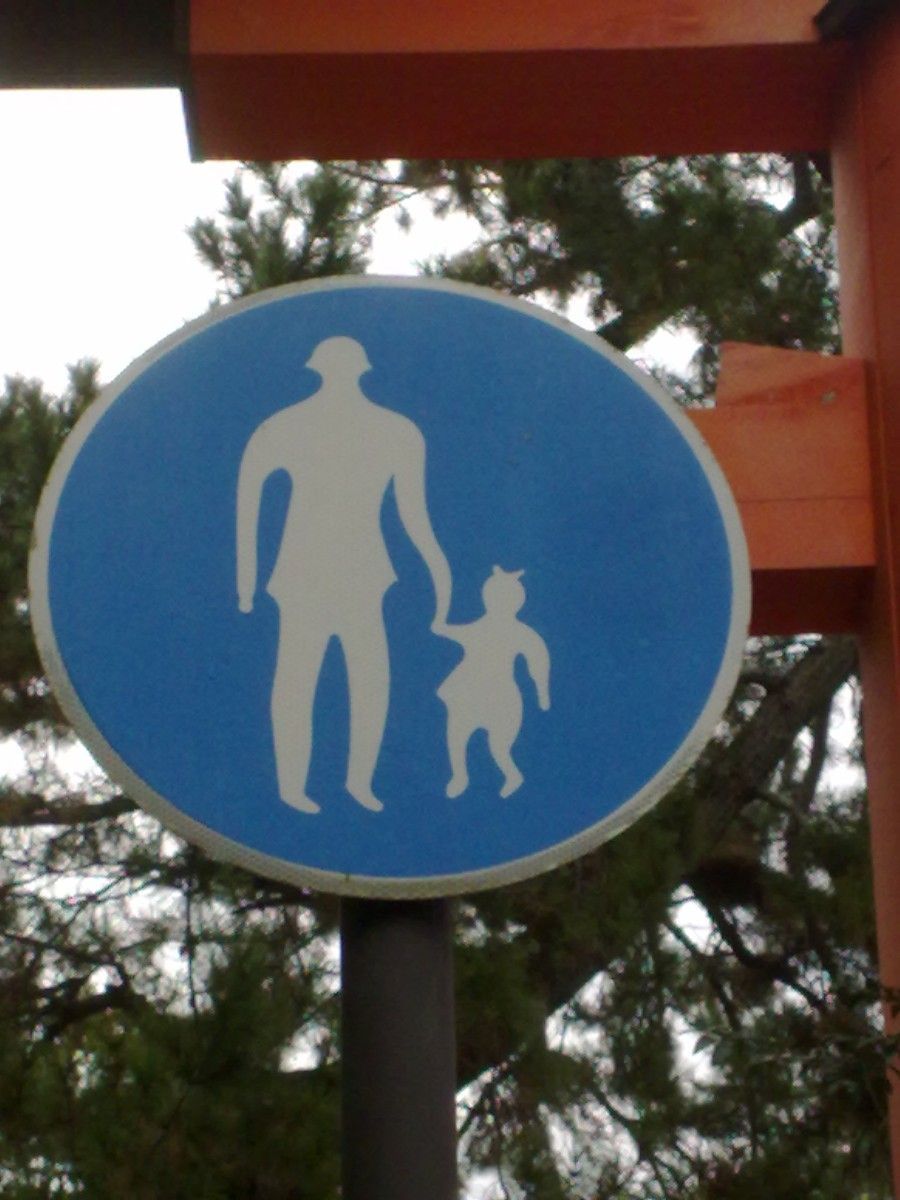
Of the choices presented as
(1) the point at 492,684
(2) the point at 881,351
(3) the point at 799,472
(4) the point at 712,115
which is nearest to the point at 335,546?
(1) the point at 492,684

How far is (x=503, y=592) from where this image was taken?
1.47m

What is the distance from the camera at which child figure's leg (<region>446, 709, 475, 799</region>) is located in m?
1.39

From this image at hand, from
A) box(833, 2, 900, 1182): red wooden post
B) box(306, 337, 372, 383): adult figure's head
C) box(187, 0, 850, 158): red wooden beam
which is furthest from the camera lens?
box(187, 0, 850, 158): red wooden beam

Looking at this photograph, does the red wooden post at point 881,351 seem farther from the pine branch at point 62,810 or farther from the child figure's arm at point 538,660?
the pine branch at point 62,810

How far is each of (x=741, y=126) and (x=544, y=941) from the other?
2046mm

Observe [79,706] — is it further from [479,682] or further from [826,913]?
[826,913]

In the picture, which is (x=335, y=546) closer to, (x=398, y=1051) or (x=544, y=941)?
(x=398, y=1051)

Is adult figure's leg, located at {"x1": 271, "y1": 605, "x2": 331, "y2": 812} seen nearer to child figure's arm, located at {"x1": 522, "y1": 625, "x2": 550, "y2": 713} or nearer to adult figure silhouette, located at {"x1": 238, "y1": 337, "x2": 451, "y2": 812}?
adult figure silhouette, located at {"x1": 238, "y1": 337, "x2": 451, "y2": 812}

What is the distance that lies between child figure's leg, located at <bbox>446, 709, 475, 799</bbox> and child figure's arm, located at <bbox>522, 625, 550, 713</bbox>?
70 millimetres

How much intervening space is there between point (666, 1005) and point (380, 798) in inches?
138

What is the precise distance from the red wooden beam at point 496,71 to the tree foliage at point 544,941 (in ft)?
4.12

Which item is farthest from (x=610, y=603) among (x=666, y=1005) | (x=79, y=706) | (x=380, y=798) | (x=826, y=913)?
(x=826, y=913)

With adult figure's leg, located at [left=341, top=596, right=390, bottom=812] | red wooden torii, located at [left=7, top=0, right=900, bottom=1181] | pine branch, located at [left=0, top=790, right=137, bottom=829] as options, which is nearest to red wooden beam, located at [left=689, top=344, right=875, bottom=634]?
red wooden torii, located at [left=7, top=0, right=900, bottom=1181]

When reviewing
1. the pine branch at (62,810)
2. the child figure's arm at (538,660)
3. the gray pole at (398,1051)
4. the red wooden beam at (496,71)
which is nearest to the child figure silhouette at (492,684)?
the child figure's arm at (538,660)
